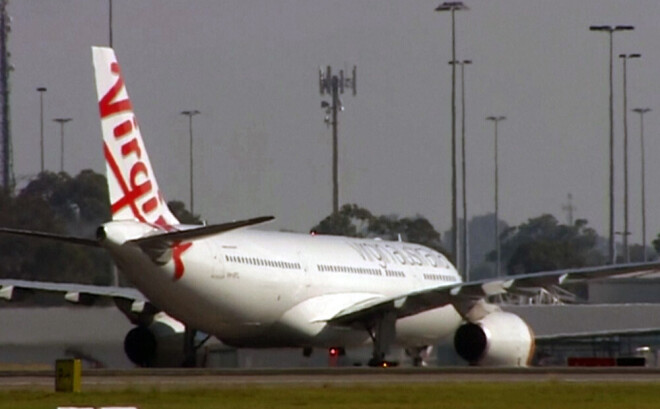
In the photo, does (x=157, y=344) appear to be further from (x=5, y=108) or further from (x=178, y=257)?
(x=5, y=108)

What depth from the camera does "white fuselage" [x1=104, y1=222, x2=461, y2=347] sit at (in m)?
53.3

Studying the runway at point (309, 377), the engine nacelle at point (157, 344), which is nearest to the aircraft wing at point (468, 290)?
the engine nacelle at point (157, 344)

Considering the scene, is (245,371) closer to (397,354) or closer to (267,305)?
(267,305)

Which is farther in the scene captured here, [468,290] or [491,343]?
[491,343]

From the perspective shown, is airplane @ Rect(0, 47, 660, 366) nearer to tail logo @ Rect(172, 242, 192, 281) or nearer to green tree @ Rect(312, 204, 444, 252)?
tail logo @ Rect(172, 242, 192, 281)

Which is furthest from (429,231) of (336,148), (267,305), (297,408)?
(297,408)

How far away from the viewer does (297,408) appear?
34469 millimetres

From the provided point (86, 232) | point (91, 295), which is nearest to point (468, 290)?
point (91, 295)

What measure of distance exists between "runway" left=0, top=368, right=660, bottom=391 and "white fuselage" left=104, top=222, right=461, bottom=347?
3.21 m

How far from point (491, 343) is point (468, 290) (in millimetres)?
1843

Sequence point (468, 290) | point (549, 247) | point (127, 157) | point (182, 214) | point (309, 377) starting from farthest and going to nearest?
point (549, 247)
point (182, 214)
point (468, 290)
point (127, 157)
point (309, 377)

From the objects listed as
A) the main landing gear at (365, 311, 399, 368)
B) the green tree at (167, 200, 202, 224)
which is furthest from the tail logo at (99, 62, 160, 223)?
the green tree at (167, 200, 202, 224)

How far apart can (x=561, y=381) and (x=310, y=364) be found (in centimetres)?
2099

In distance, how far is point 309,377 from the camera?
46969 millimetres
